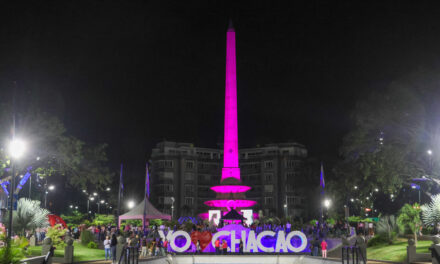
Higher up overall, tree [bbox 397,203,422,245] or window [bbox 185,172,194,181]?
window [bbox 185,172,194,181]

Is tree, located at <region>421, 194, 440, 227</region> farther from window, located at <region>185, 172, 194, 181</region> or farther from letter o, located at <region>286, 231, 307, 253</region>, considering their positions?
window, located at <region>185, 172, 194, 181</region>

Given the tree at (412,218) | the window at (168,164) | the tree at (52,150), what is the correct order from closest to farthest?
1. the tree at (412,218)
2. the tree at (52,150)
3. the window at (168,164)

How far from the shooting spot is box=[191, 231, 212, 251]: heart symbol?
32.8 metres

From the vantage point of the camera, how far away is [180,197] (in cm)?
10888

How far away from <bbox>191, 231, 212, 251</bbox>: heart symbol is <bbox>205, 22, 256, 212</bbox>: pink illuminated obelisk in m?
25.8

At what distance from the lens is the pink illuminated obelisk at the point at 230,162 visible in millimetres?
59969

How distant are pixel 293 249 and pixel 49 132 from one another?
838 inches

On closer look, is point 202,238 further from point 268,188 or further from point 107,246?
point 268,188

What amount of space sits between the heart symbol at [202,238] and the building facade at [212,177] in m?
72.8

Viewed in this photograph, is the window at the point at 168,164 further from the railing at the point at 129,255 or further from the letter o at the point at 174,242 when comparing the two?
the railing at the point at 129,255

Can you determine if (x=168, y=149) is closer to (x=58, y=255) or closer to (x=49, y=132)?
(x=49, y=132)

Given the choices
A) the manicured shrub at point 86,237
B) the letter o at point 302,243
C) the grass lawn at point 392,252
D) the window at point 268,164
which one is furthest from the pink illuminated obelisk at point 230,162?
the window at point 268,164

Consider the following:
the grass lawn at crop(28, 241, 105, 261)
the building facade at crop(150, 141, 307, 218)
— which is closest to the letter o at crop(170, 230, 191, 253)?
the grass lawn at crop(28, 241, 105, 261)

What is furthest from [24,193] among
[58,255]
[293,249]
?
[293,249]
